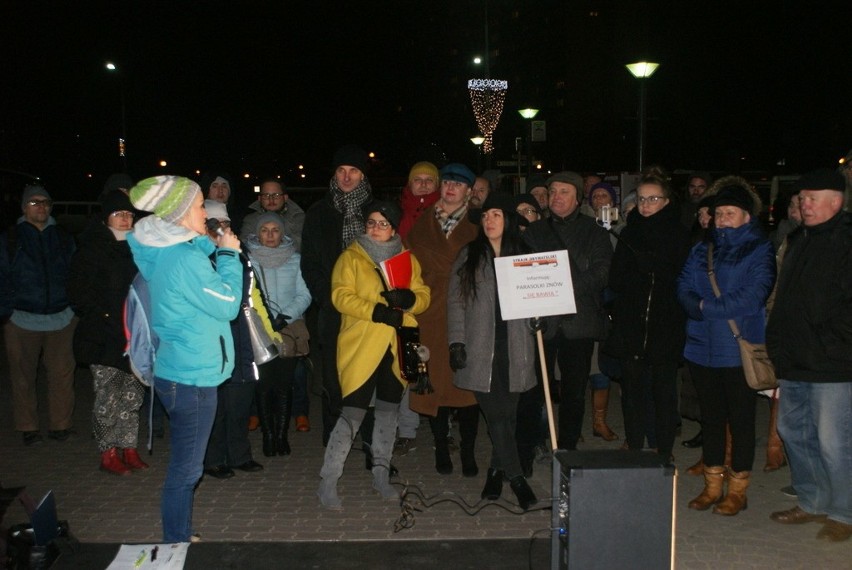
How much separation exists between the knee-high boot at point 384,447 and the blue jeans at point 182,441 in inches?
61.1

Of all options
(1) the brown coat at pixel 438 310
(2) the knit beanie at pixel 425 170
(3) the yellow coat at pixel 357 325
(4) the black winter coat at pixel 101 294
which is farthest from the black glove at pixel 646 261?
(4) the black winter coat at pixel 101 294

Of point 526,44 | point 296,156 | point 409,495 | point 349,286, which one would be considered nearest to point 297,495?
point 409,495

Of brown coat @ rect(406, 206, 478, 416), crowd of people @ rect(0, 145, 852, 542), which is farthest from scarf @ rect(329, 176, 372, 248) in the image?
brown coat @ rect(406, 206, 478, 416)

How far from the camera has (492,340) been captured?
5.84 meters

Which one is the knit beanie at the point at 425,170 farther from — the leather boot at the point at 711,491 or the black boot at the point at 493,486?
the leather boot at the point at 711,491

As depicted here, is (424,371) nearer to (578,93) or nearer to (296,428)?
(296,428)

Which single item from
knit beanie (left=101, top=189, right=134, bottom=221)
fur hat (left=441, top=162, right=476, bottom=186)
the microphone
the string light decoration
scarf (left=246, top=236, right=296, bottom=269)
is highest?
the string light decoration

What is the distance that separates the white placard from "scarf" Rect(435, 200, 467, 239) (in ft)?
3.18

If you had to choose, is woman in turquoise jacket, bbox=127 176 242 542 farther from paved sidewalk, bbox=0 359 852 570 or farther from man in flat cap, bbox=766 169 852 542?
man in flat cap, bbox=766 169 852 542

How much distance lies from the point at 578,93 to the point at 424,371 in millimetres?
80192

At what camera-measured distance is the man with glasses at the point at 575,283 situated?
6.34 m

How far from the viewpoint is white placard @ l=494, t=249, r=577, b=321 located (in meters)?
5.61

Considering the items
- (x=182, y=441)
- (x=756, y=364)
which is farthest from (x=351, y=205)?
(x=756, y=364)

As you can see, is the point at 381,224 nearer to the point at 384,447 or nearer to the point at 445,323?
the point at 445,323
